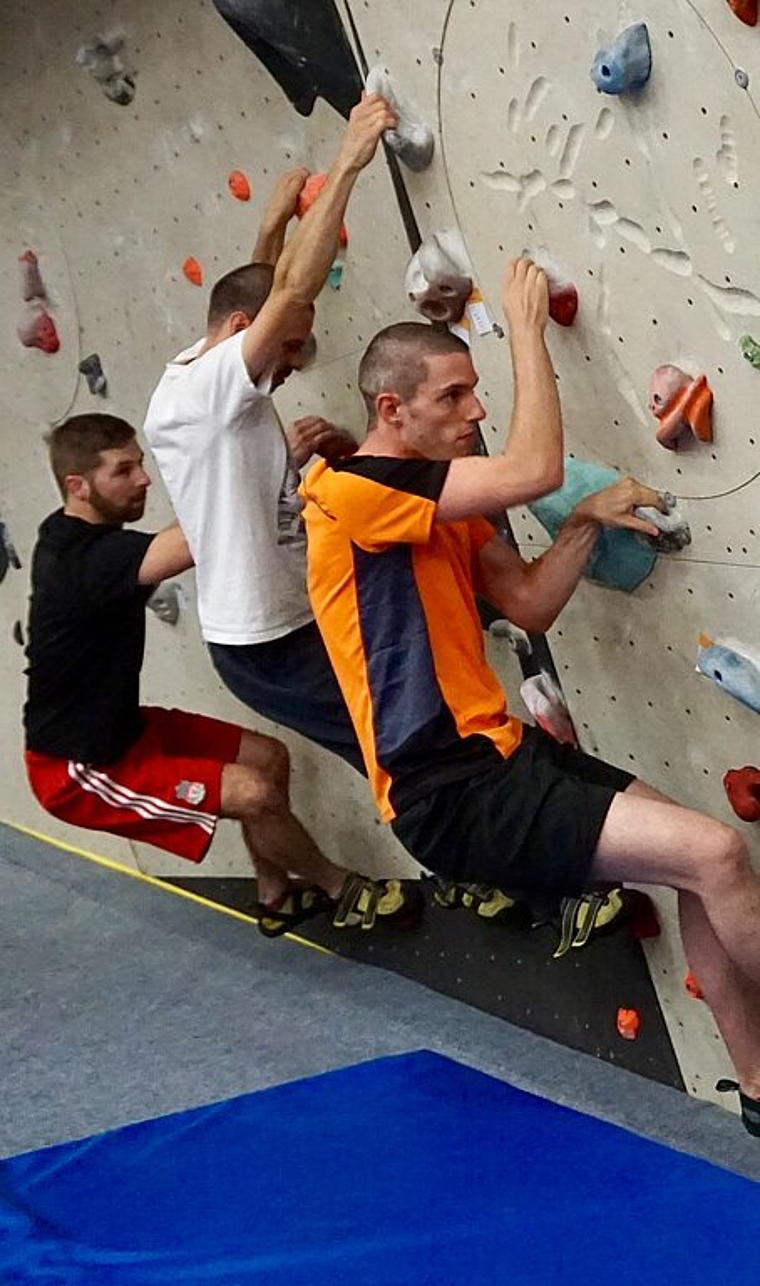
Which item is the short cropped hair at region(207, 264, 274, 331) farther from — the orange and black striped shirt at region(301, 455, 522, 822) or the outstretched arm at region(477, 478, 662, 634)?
the outstretched arm at region(477, 478, 662, 634)

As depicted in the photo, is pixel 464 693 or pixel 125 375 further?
pixel 125 375

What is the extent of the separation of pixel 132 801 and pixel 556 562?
1276mm

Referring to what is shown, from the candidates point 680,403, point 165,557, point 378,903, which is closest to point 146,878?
point 378,903

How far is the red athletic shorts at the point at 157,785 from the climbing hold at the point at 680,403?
1409 mm

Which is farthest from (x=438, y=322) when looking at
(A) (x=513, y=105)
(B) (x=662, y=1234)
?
(B) (x=662, y=1234)

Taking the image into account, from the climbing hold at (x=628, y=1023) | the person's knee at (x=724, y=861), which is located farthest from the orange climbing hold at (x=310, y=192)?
the climbing hold at (x=628, y=1023)

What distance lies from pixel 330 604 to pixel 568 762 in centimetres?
45

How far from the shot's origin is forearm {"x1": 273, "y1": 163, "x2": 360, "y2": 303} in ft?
8.19

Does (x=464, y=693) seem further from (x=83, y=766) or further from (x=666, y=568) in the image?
(x=83, y=766)

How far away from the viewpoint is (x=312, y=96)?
9.40ft

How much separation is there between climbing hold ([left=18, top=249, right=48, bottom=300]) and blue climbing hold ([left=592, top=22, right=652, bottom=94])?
196 centimetres

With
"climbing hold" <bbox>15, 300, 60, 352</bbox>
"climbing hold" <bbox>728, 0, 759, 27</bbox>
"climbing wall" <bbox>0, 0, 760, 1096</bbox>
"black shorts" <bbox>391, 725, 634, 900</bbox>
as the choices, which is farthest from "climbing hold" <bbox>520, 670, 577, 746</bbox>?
"climbing hold" <bbox>15, 300, 60, 352</bbox>

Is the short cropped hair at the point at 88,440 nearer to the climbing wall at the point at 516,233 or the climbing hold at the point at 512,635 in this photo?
the climbing wall at the point at 516,233

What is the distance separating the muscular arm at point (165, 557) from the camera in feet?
10.1
